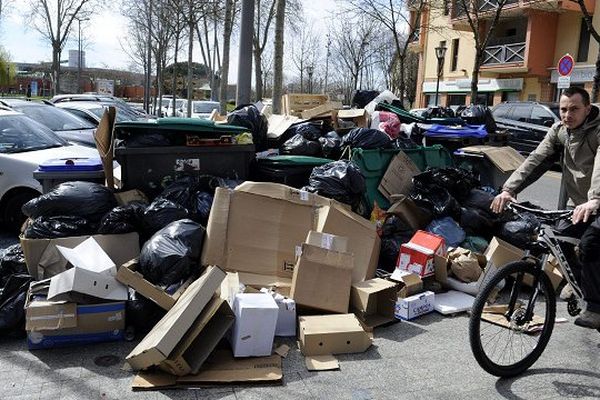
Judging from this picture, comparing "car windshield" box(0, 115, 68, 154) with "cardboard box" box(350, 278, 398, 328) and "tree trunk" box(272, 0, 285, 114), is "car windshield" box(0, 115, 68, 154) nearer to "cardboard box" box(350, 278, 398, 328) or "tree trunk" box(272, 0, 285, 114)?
"cardboard box" box(350, 278, 398, 328)

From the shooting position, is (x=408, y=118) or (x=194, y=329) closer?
(x=194, y=329)

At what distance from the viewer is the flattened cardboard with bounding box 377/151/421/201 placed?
20.0 feet

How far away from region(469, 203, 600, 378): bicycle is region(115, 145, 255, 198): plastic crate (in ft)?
10.0

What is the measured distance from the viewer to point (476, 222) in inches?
225

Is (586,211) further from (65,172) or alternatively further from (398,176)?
(65,172)

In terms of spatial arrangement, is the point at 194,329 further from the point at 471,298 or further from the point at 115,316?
the point at 471,298

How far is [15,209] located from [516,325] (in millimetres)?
5540

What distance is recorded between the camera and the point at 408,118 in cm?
810

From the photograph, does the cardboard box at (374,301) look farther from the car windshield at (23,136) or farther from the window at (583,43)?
the window at (583,43)

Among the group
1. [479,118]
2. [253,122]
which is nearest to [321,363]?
[253,122]

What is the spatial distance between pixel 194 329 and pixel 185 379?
0.29m

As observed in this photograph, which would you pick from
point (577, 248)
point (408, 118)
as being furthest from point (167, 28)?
point (577, 248)

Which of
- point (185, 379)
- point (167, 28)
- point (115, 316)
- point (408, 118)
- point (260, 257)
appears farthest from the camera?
point (167, 28)

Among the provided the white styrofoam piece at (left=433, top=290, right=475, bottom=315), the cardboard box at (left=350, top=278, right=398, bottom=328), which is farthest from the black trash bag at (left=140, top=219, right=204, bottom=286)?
the white styrofoam piece at (left=433, top=290, right=475, bottom=315)
